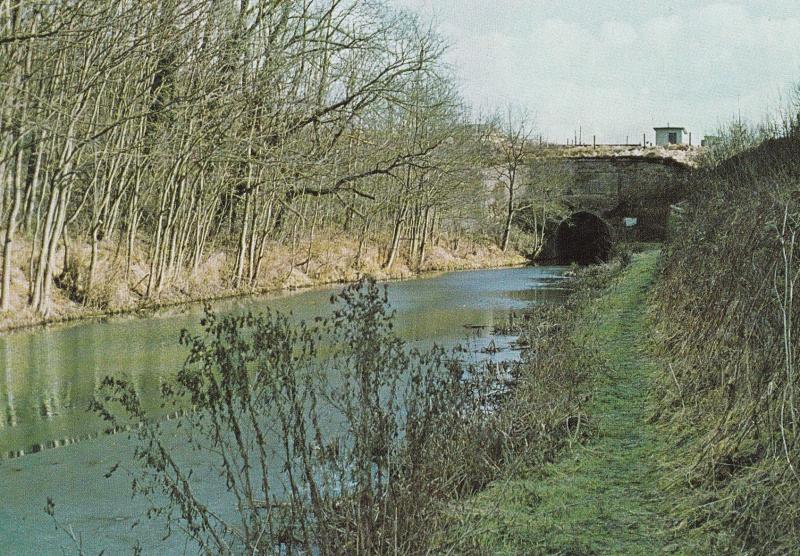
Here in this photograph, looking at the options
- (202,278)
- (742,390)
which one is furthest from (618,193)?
(742,390)

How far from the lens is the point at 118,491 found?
23.9 feet

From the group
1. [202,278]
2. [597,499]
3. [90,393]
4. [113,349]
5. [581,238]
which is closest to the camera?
[597,499]

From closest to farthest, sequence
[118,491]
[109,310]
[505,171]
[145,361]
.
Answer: [118,491] → [145,361] → [109,310] → [505,171]

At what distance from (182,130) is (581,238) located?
131 feet

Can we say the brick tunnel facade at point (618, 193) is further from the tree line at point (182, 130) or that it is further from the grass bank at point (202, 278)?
the tree line at point (182, 130)

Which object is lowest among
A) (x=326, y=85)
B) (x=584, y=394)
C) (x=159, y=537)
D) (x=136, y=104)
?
(x=159, y=537)

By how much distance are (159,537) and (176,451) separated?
222cm

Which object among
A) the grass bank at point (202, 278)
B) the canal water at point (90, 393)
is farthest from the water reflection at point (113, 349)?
the grass bank at point (202, 278)

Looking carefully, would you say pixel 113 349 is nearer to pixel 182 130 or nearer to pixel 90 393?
pixel 90 393

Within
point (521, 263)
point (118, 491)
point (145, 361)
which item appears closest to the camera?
point (118, 491)

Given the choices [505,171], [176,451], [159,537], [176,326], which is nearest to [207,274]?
[176,326]

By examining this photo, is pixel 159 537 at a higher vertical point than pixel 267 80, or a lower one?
lower

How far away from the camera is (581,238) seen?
58.4 metres

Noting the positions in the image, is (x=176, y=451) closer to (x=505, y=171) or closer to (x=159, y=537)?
(x=159, y=537)
